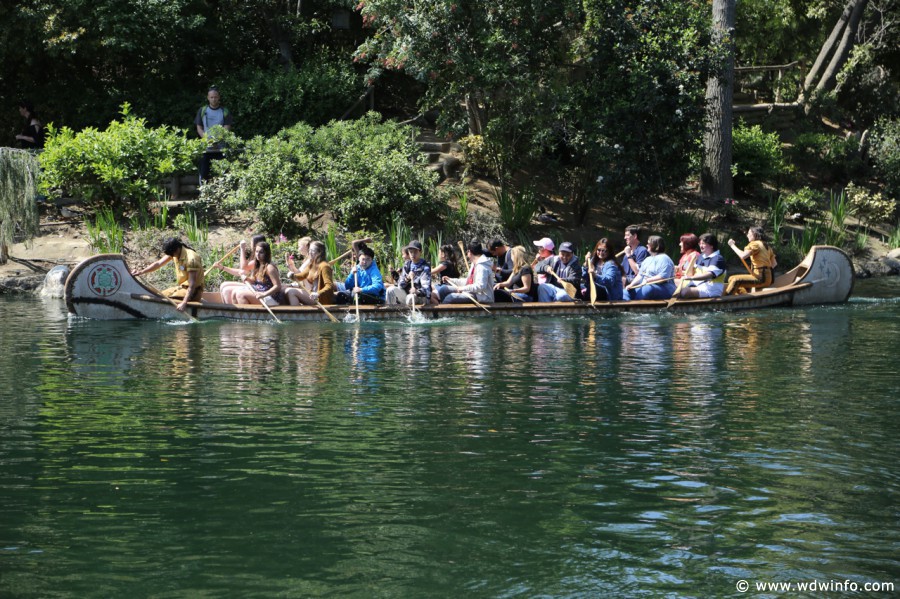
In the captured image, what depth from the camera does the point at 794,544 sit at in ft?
22.4

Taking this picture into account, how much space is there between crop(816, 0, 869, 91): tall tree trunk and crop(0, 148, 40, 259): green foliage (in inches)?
823

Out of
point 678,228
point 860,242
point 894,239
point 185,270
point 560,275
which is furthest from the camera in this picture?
point 894,239

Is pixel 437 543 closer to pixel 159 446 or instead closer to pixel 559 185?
pixel 159 446

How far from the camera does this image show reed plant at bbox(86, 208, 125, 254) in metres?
22.1

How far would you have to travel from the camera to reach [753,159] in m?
28.2

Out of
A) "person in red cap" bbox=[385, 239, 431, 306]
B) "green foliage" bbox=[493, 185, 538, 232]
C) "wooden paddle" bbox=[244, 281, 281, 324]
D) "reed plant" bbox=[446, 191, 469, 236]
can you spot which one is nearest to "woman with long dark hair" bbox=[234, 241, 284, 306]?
"wooden paddle" bbox=[244, 281, 281, 324]

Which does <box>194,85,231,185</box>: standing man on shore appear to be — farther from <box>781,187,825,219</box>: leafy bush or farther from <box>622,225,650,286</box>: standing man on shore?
<box>781,187,825,219</box>: leafy bush

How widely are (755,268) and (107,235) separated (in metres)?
12.0

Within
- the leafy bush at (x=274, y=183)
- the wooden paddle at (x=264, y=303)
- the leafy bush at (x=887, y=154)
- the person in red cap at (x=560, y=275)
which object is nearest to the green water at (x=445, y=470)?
the wooden paddle at (x=264, y=303)

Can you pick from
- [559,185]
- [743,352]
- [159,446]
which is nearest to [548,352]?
[743,352]

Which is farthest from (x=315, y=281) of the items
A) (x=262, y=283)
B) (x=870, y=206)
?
(x=870, y=206)

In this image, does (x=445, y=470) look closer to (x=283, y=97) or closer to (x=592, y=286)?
(x=592, y=286)

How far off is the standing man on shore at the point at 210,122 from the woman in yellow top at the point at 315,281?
6.06 meters

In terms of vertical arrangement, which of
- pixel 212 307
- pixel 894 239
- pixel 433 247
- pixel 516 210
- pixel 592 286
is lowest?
pixel 212 307
